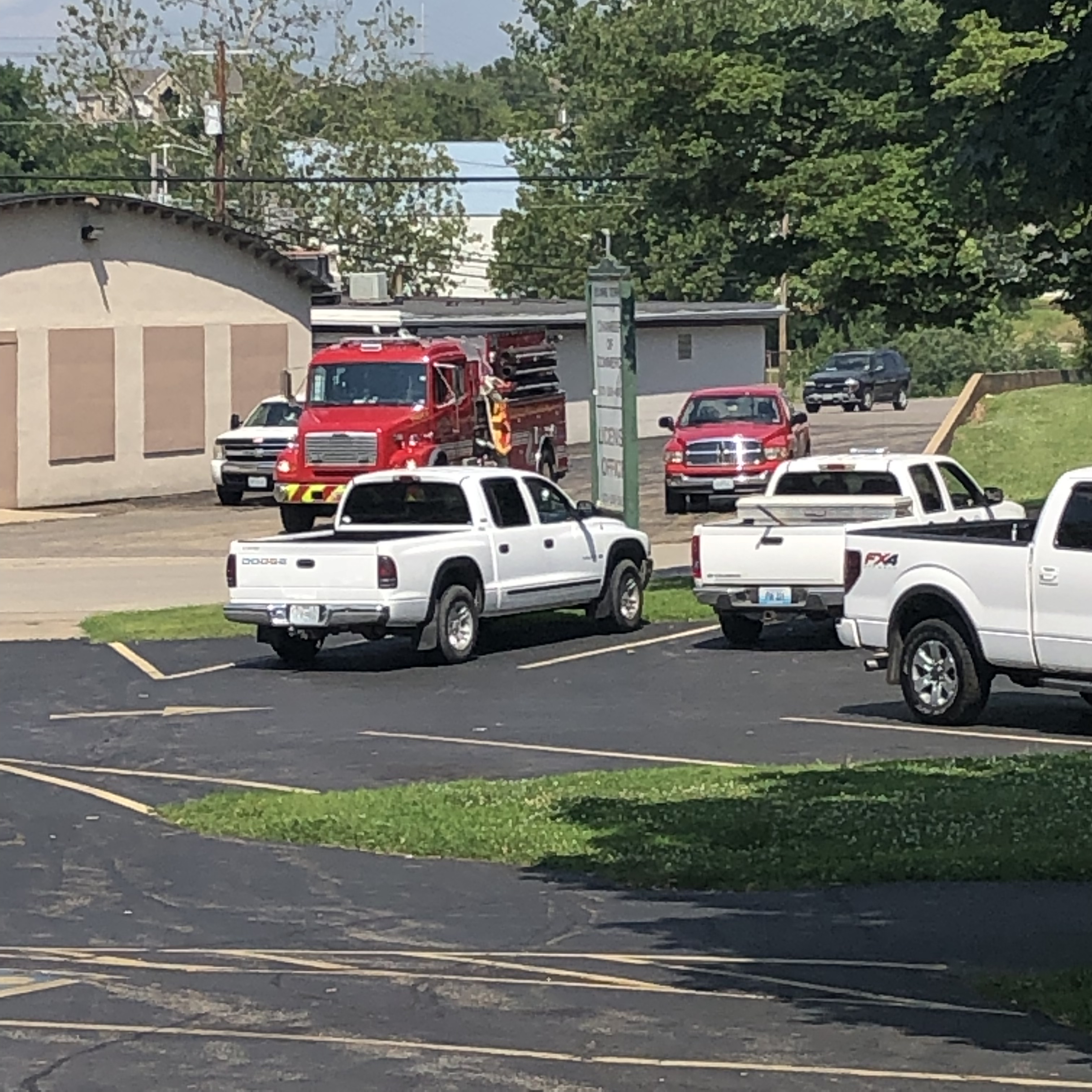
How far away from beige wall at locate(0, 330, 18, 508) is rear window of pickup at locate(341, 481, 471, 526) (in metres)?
20.2

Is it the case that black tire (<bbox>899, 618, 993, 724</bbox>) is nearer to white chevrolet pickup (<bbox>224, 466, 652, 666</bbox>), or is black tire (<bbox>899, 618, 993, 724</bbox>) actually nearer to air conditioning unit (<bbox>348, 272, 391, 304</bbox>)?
white chevrolet pickup (<bbox>224, 466, 652, 666</bbox>)

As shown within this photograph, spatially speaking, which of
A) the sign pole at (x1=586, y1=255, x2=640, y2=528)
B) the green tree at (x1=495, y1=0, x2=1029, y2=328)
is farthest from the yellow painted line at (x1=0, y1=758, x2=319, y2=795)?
the sign pole at (x1=586, y1=255, x2=640, y2=528)

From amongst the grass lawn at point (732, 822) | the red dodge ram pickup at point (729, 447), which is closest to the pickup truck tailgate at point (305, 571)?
the grass lawn at point (732, 822)

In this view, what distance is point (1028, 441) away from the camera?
149 feet

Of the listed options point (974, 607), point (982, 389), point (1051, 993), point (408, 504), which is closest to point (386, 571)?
point (408, 504)

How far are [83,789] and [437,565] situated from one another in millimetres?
6485

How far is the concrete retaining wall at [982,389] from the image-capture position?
45.8m

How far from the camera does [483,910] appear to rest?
10.6 meters

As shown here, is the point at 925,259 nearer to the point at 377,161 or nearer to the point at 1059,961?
the point at 1059,961

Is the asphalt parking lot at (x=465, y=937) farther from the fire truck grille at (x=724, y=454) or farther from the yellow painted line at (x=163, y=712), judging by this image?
the fire truck grille at (x=724, y=454)

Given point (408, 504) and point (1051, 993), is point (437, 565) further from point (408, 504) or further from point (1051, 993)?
point (1051, 993)

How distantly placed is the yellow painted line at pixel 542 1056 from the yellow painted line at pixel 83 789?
5997 millimetres

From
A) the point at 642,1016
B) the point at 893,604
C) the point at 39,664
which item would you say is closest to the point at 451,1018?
the point at 642,1016

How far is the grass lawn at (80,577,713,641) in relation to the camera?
24.0m
